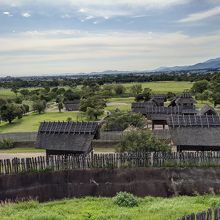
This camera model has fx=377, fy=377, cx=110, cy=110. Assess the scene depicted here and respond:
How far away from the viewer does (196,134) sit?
29453mm

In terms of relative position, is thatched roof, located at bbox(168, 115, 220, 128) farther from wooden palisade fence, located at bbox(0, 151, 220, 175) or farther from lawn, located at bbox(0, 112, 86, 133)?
lawn, located at bbox(0, 112, 86, 133)

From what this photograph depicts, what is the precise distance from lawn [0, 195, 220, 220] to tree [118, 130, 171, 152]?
20.6 feet

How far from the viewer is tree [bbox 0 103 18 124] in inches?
2329

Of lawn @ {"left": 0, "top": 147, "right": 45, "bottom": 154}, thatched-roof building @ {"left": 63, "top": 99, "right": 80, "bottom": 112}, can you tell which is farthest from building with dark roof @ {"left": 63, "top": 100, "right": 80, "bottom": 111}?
lawn @ {"left": 0, "top": 147, "right": 45, "bottom": 154}

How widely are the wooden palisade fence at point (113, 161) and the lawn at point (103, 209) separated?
226 cm

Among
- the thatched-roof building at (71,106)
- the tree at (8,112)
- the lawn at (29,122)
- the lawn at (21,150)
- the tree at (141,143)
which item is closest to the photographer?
the tree at (141,143)

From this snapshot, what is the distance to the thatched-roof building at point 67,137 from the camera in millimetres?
28312

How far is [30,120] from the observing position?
62.3 m

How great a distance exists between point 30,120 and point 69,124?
112 ft

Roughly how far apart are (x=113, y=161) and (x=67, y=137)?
7.31 meters

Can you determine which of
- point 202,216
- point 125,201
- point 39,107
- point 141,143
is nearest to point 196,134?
point 141,143

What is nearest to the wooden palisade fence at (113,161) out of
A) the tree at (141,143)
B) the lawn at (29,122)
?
the tree at (141,143)

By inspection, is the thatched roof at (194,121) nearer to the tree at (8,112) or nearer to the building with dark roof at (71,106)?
the tree at (8,112)

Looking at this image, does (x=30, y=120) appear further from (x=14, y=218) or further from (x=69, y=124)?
(x=14, y=218)
